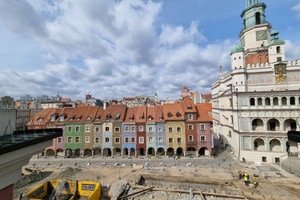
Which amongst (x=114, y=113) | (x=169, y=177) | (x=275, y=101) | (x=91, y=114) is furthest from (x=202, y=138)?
(x=91, y=114)

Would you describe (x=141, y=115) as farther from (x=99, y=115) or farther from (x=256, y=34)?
(x=256, y=34)

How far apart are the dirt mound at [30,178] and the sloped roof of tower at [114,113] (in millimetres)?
15897

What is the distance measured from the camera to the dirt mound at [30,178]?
23484mm

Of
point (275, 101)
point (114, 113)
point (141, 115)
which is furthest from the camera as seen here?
point (114, 113)

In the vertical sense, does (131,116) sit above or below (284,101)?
below

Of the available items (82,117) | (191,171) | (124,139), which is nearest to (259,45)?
(191,171)

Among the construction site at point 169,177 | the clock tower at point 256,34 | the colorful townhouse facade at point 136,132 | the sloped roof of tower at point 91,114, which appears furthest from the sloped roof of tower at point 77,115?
the clock tower at point 256,34

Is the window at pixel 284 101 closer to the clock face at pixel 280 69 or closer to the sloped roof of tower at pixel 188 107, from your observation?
the clock face at pixel 280 69

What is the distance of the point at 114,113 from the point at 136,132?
8008mm

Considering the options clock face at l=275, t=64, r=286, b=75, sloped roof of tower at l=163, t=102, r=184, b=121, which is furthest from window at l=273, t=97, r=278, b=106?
sloped roof of tower at l=163, t=102, r=184, b=121

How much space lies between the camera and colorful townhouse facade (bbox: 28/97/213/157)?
34.8 meters

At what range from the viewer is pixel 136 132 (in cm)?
3575

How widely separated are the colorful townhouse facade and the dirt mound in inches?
383

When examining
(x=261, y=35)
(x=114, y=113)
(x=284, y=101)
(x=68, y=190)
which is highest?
(x=261, y=35)
